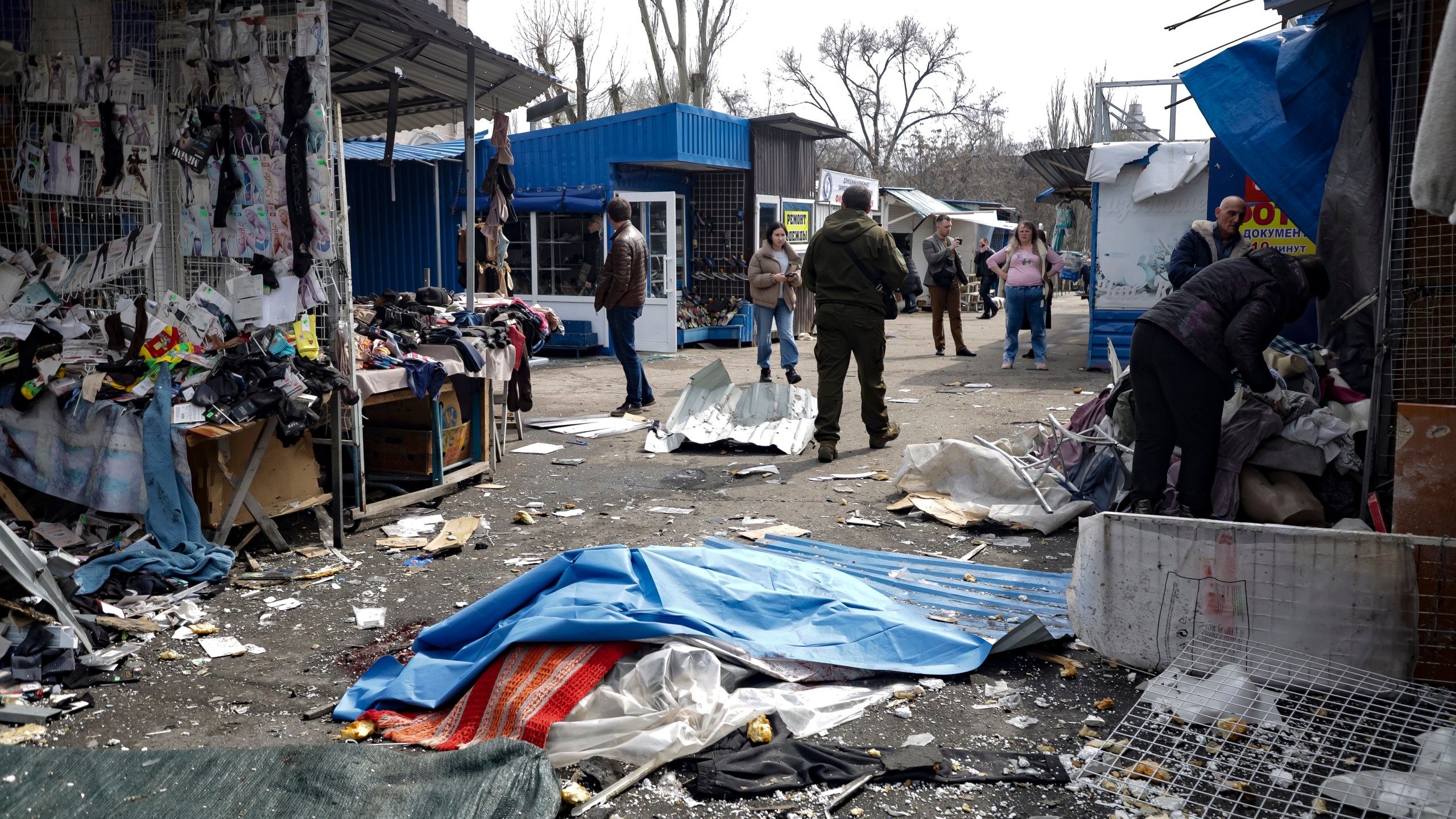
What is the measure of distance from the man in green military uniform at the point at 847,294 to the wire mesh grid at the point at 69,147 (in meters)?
4.51

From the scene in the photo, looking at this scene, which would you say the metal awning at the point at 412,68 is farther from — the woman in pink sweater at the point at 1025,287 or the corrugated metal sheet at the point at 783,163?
the corrugated metal sheet at the point at 783,163

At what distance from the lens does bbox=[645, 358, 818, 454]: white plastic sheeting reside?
869 centimetres

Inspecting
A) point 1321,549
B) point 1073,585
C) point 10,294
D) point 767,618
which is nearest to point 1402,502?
point 1321,549

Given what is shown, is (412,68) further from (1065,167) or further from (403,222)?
(1065,167)

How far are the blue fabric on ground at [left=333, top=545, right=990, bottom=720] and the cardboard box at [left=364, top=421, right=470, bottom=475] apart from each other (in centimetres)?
289

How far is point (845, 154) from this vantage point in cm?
5284

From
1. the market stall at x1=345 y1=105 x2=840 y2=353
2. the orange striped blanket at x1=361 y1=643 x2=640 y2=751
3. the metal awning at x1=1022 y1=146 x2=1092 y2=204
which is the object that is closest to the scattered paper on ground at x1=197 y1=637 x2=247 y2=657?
the orange striped blanket at x1=361 y1=643 x2=640 y2=751

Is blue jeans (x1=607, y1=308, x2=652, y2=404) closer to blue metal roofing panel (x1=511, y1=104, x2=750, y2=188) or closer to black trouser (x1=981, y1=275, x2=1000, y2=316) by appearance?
blue metal roofing panel (x1=511, y1=104, x2=750, y2=188)

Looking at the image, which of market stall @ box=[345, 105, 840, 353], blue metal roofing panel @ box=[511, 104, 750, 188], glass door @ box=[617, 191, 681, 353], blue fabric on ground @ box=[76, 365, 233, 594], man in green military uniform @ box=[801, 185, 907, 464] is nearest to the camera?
blue fabric on ground @ box=[76, 365, 233, 594]

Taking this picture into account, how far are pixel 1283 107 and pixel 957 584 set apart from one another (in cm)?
345

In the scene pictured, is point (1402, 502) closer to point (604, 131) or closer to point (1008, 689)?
point (1008, 689)

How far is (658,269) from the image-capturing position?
15.7m

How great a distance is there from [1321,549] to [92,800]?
4.12 meters

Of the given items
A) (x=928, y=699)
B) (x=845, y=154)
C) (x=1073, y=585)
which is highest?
(x=845, y=154)
